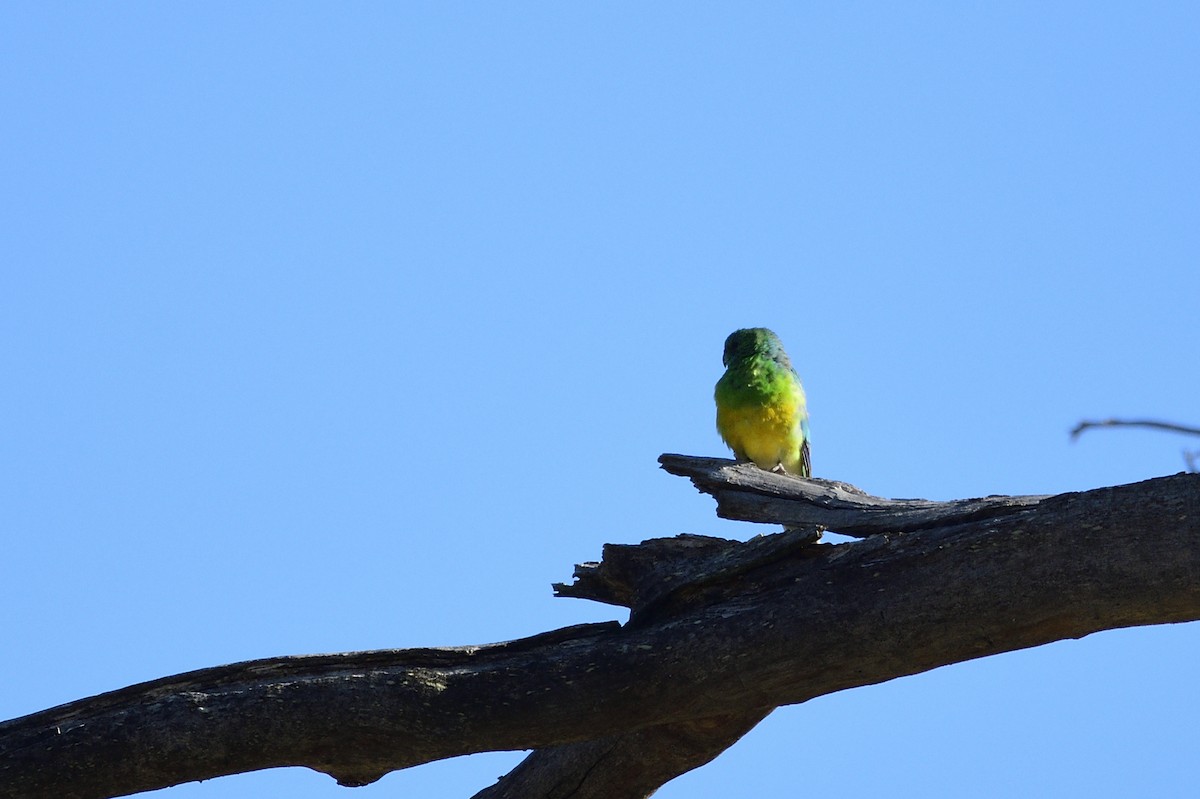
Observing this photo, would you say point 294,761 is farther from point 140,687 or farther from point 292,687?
point 140,687

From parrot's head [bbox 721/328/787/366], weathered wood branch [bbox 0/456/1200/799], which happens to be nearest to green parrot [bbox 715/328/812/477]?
parrot's head [bbox 721/328/787/366]

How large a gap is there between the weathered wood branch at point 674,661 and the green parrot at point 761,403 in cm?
338

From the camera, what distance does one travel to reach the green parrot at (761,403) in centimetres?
863

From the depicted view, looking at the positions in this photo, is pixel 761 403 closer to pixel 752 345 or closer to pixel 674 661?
pixel 752 345

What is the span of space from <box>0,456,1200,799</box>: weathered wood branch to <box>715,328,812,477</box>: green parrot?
133 inches

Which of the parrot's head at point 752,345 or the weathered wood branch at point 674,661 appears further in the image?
the parrot's head at point 752,345

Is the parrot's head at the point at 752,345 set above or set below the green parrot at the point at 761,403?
above

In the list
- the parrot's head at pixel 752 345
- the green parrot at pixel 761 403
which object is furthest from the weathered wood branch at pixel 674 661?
the parrot's head at pixel 752 345

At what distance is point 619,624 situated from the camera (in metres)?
5.15

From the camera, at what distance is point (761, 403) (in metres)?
8.59

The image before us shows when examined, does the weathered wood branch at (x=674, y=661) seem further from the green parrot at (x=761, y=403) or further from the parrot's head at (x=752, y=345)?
the parrot's head at (x=752, y=345)

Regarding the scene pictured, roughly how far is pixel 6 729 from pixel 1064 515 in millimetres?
3944

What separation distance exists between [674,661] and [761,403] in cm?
391

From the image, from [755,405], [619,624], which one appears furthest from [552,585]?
[755,405]
